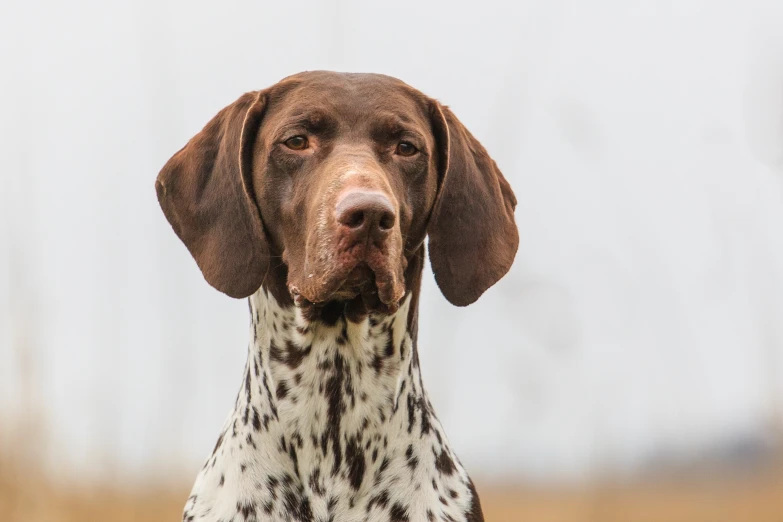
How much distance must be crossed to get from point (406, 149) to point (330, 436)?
98 cm

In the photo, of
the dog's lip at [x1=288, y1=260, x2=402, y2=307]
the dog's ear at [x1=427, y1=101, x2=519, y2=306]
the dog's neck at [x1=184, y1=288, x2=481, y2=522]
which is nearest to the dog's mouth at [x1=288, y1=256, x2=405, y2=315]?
the dog's lip at [x1=288, y1=260, x2=402, y2=307]

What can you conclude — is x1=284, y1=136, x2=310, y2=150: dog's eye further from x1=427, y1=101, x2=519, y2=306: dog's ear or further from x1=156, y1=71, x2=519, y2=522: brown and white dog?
x1=427, y1=101, x2=519, y2=306: dog's ear

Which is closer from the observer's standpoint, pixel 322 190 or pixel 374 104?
pixel 322 190

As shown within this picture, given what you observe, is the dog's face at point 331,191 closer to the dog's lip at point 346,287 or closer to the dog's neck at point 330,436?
the dog's lip at point 346,287

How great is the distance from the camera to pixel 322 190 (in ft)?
11.9

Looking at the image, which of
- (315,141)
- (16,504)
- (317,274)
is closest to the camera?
(317,274)

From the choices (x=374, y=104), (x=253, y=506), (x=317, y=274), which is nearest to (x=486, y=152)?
(x=374, y=104)

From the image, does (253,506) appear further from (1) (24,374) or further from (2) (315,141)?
(1) (24,374)

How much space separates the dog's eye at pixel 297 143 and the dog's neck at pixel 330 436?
501 mm

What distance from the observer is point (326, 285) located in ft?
11.7

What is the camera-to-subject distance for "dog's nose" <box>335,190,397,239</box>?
134 inches

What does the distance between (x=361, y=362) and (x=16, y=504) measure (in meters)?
1.97

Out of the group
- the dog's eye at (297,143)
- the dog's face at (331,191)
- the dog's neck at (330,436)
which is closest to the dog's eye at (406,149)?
the dog's face at (331,191)

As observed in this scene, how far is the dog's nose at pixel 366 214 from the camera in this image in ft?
11.1
